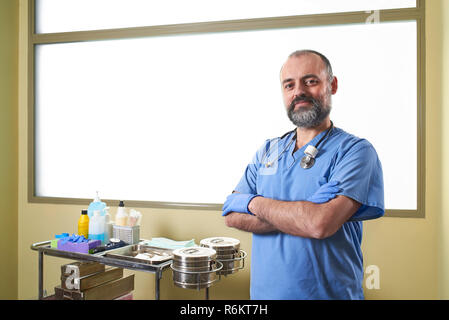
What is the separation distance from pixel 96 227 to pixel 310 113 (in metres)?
1.18

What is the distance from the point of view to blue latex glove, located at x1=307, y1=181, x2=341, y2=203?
120 cm

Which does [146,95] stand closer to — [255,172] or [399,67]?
[255,172]

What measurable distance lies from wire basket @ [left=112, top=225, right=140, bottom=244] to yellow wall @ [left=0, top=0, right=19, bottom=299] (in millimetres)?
959

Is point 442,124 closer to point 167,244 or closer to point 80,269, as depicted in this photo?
point 167,244

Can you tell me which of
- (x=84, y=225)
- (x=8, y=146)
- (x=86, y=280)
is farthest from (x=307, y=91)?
(x=8, y=146)

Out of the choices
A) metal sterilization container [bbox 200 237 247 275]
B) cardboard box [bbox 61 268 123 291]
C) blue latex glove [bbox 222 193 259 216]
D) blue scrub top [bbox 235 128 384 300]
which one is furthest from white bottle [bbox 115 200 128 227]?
blue scrub top [bbox 235 128 384 300]

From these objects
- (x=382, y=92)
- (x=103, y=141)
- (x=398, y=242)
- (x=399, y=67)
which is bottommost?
(x=398, y=242)

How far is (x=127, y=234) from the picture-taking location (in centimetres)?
177

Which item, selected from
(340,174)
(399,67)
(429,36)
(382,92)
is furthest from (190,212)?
(429,36)

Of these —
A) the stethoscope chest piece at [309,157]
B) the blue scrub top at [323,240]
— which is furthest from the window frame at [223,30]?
the stethoscope chest piece at [309,157]

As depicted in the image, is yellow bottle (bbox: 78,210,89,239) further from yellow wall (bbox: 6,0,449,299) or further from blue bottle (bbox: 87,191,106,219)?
yellow wall (bbox: 6,0,449,299)

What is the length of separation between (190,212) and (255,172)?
0.64 metres

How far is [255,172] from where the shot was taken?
152 cm
